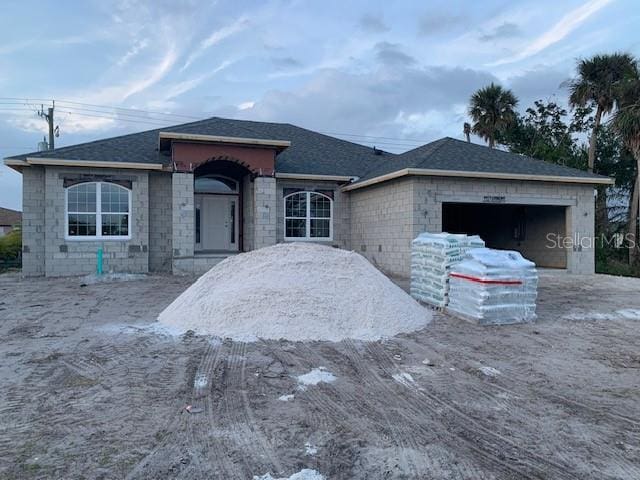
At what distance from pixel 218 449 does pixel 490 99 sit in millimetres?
31269

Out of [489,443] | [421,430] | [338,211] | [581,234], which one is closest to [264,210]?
[338,211]

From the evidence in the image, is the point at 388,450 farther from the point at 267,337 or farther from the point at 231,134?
the point at 231,134

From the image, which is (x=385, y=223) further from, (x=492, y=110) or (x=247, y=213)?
(x=492, y=110)

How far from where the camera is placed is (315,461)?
369 cm

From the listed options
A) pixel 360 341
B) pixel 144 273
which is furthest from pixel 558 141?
pixel 360 341

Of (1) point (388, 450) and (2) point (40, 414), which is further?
(2) point (40, 414)

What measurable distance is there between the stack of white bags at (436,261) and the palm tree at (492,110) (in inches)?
906

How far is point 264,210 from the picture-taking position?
1727cm

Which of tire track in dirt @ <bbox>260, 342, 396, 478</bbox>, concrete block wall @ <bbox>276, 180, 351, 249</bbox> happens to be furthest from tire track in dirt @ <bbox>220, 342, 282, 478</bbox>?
concrete block wall @ <bbox>276, 180, 351, 249</bbox>

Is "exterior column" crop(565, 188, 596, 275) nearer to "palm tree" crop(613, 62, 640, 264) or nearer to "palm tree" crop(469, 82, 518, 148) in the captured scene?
"palm tree" crop(613, 62, 640, 264)

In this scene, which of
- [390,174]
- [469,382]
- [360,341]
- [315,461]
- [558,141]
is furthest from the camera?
[558,141]

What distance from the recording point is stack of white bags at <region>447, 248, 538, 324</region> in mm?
8633

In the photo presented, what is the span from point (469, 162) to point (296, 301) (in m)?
10.6

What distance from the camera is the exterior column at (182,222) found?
16156 mm
